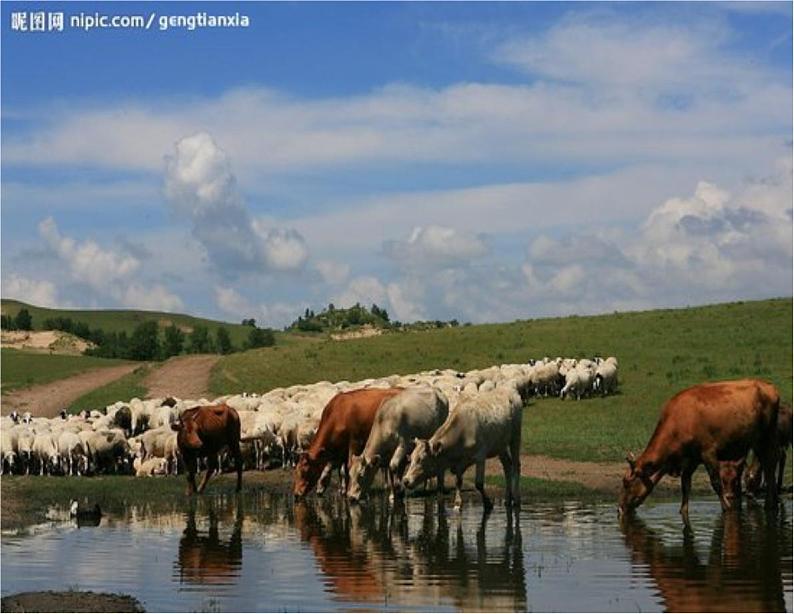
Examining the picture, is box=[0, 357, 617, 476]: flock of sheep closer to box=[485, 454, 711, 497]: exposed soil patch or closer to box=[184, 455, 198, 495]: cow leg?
box=[485, 454, 711, 497]: exposed soil patch

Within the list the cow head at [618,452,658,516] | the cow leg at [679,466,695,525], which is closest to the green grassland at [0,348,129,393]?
the cow head at [618,452,658,516]

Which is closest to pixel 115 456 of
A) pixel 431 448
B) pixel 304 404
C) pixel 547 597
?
pixel 304 404

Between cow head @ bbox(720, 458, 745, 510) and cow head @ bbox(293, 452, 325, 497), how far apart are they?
797 cm

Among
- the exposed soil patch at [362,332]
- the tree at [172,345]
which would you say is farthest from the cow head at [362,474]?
the exposed soil patch at [362,332]

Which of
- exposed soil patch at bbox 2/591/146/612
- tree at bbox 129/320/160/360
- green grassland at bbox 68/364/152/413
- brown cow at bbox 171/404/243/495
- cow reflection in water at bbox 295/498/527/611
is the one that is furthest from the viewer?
tree at bbox 129/320/160/360

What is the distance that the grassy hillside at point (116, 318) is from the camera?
14912 centimetres

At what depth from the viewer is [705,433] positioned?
21.0m

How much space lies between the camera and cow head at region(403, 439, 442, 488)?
22.3m

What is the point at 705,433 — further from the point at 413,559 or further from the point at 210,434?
the point at 210,434

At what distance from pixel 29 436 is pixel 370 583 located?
63.5 feet

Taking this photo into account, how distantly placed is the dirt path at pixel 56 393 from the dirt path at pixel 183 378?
8.79 ft

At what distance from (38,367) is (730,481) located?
Result: 198 ft

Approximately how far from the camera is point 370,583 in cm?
1510

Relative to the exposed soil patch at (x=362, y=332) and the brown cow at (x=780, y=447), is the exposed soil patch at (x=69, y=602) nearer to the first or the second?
the brown cow at (x=780, y=447)
